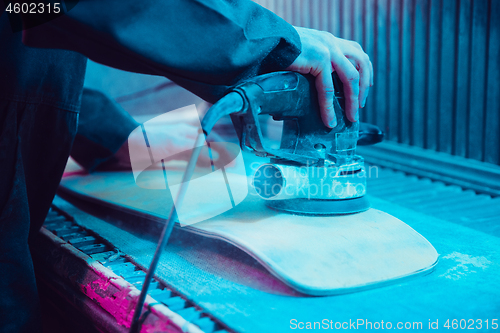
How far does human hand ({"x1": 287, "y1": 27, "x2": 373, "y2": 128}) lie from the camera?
0.63 meters

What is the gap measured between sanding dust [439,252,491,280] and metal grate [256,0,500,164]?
725 mm

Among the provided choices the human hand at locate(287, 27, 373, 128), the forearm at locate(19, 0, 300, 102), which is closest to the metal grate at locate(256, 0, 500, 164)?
the human hand at locate(287, 27, 373, 128)

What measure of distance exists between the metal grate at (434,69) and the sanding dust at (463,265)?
72 cm

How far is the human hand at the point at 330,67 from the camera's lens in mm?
634

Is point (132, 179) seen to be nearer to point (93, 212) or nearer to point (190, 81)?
point (93, 212)

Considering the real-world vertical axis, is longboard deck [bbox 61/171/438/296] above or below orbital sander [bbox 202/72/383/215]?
below

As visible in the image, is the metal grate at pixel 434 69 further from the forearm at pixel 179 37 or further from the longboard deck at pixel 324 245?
the forearm at pixel 179 37

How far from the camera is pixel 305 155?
697 mm

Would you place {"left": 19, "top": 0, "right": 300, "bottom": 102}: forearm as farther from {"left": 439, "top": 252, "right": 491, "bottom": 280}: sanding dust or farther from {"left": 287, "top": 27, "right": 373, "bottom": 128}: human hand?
{"left": 439, "top": 252, "right": 491, "bottom": 280}: sanding dust

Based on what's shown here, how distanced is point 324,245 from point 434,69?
1.05m

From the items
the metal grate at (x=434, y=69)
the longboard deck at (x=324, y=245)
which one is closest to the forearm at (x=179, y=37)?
the longboard deck at (x=324, y=245)

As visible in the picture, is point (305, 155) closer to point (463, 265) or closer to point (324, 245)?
point (324, 245)

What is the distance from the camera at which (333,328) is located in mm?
452

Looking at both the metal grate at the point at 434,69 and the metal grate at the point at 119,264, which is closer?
the metal grate at the point at 119,264
